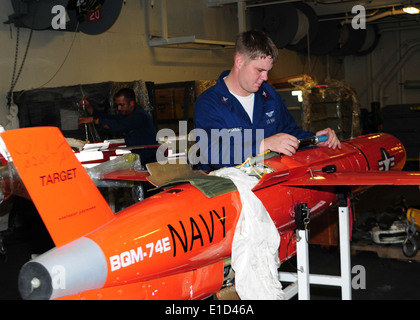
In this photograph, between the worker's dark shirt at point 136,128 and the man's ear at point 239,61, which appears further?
the worker's dark shirt at point 136,128

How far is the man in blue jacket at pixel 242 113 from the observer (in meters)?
3.36

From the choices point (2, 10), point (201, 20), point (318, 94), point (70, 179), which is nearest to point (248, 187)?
point (70, 179)

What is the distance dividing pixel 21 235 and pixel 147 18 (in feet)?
14.4

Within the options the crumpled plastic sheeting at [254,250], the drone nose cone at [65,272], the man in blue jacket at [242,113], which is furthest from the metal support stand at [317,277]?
the drone nose cone at [65,272]

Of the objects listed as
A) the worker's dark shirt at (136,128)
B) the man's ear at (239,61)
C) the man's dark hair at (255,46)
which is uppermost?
the man's dark hair at (255,46)

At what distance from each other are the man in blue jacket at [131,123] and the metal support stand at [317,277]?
286cm

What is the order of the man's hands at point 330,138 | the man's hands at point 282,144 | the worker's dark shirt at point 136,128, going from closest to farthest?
1. the man's hands at point 282,144
2. the man's hands at point 330,138
3. the worker's dark shirt at point 136,128

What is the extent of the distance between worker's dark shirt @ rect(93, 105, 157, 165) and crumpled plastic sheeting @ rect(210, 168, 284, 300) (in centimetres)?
328

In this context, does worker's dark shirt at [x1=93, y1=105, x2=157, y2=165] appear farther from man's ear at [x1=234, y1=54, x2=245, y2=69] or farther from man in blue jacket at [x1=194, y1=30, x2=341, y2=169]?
man's ear at [x1=234, y1=54, x2=245, y2=69]

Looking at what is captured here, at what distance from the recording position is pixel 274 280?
2867 mm

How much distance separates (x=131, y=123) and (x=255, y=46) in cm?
304

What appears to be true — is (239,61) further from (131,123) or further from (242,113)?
(131,123)

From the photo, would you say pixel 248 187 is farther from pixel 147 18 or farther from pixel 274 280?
pixel 147 18

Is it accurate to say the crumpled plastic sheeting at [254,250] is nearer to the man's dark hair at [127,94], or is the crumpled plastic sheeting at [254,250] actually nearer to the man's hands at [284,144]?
the man's hands at [284,144]
